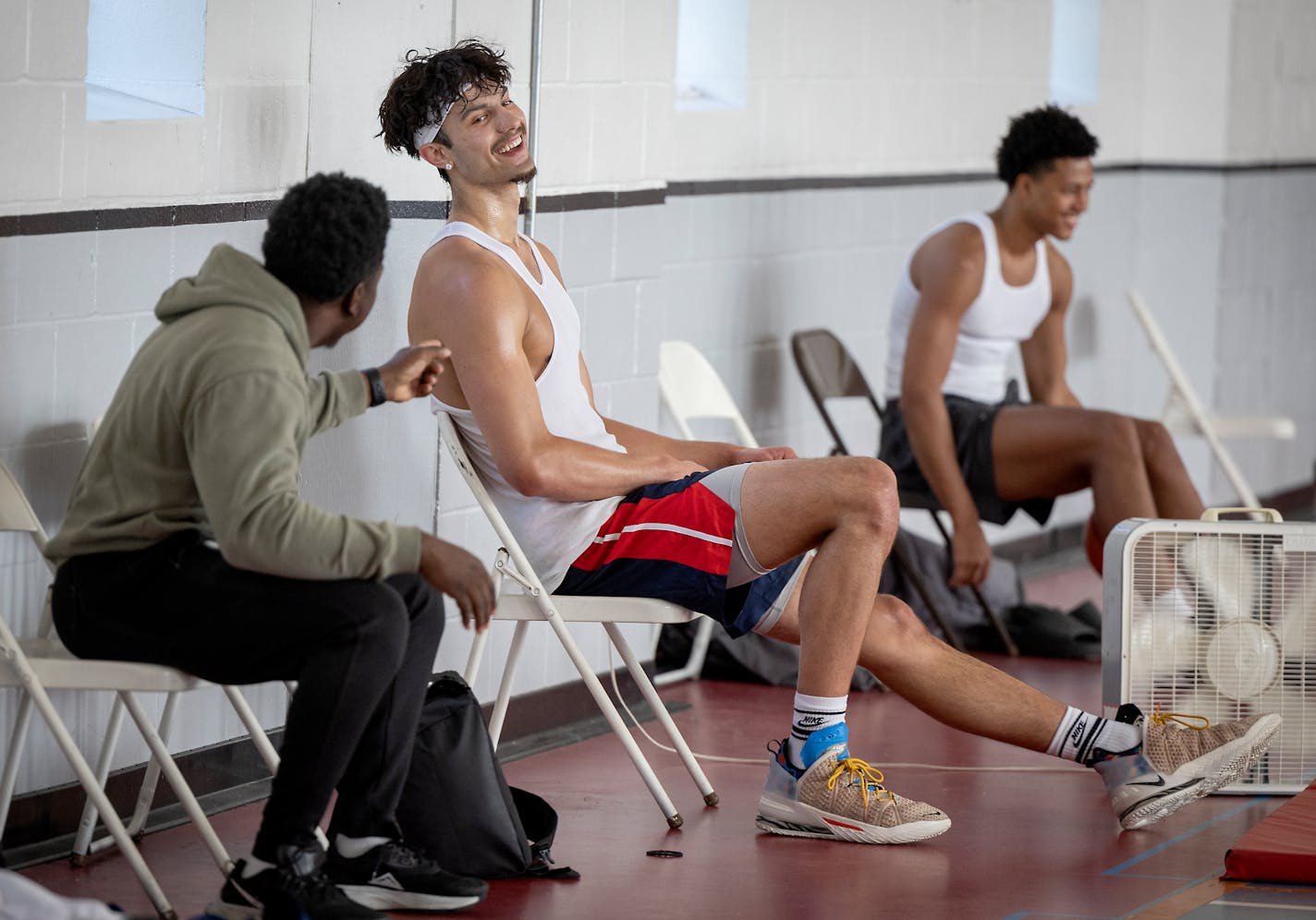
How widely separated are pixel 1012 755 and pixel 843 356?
1664mm

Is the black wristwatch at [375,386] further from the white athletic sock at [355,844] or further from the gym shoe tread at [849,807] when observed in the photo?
the gym shoe tread at [849,807]

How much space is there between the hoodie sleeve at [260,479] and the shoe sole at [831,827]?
1.15 metres

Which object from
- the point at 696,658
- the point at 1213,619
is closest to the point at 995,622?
the point at 696,658

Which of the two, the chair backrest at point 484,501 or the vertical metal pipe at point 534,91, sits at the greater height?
the vertical metal pipe at point 534,91

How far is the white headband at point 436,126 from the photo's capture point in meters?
3.58

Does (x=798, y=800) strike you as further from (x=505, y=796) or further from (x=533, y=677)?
(x=533, y=677)

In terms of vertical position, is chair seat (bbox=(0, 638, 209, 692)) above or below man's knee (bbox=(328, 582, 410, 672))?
below

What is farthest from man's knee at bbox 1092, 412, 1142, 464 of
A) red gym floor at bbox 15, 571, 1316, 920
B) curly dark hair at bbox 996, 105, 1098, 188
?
red gym floor at bbox 15, 571, 1316, 920

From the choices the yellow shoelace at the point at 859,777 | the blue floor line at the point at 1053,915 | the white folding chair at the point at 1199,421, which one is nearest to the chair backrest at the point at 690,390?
the yellow shoelace at the point at 859,777

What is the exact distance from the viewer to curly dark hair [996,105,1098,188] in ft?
17.4

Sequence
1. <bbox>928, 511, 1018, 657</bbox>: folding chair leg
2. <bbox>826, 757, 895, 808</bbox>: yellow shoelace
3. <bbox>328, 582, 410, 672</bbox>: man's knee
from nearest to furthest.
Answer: <bbox>328, 582, 410, 672</bbox>: man's knee
<bbox>826, 757, 895, 808</bbox>: yellow shoelace
<bbox>928, 511, 1018, 657</bbox>: folding chair leg

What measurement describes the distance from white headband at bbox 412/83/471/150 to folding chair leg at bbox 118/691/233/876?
1.20m

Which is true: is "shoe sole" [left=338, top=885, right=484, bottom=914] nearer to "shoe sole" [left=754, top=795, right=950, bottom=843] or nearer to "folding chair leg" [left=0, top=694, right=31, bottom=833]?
"folding chair leg" [left=0, top=694, right=31, bottom=833]

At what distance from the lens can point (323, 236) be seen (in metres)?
2.80
